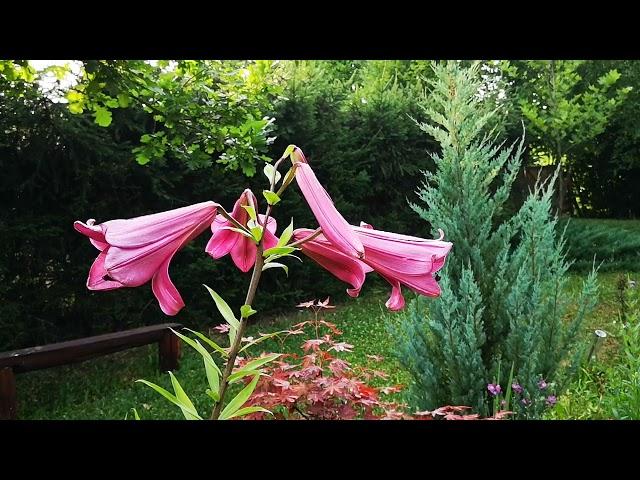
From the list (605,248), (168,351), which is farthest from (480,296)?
(605,248)

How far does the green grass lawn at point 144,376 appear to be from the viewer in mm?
3193

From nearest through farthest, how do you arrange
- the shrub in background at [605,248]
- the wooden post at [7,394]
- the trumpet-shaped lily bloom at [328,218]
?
the trumpet-shaped lily bloom at [328,218]
the wooden post at [7,394]
the shrub in background at [605,248]

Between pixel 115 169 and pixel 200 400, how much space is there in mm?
1577

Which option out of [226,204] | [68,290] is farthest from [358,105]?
[68,290]

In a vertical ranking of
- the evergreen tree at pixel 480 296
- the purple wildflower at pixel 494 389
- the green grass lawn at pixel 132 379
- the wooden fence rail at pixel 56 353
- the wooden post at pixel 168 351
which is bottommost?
the green grass lawn at pixel 132 379

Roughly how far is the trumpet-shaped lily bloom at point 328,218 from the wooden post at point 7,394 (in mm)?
2772

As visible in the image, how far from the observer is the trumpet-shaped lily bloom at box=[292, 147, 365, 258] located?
0.52m

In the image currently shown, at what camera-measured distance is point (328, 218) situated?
54 cm

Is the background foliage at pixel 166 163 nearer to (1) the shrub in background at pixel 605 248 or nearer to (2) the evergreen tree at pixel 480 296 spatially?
(1) the shrub in background at pixel 605 248

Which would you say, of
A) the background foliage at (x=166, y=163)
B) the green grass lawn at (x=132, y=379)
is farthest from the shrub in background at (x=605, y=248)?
the green grass lawn at (x=132, y=379)

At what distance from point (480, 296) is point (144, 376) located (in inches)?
94.6

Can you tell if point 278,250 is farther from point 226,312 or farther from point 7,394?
point 7,394

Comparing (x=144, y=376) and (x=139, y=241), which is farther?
(x=144, y=376)
